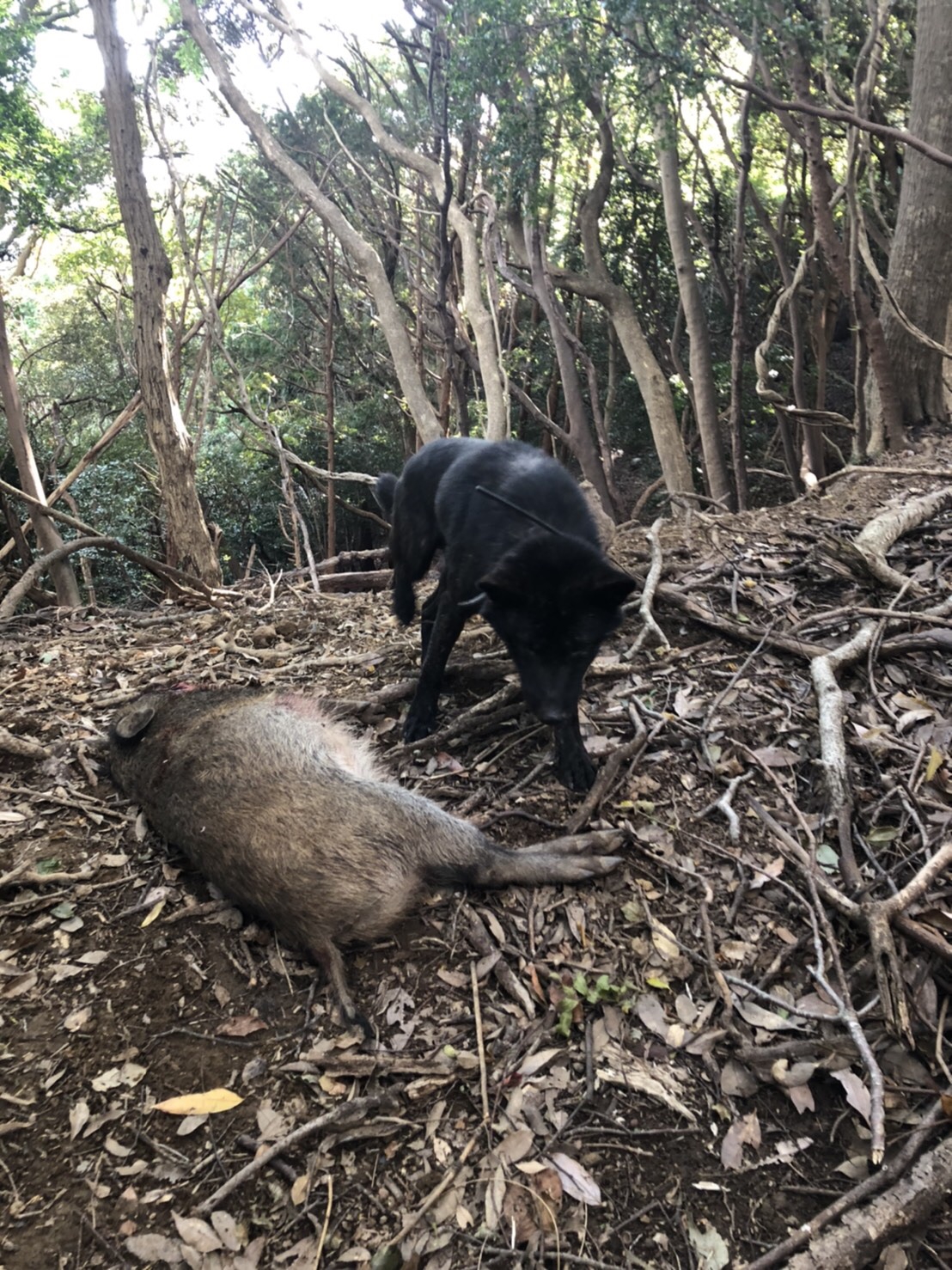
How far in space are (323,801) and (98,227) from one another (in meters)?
→ 13.3

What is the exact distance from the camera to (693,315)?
10250 millimetres

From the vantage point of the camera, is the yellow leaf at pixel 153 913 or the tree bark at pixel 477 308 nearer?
the yellow leaf at pixel 153 913

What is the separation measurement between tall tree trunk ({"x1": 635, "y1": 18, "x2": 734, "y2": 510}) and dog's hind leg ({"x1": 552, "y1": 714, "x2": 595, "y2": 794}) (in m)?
6.59

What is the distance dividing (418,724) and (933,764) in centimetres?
209

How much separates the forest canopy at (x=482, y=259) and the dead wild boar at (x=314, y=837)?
3658mm

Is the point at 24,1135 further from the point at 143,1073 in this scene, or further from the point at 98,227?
the point at 98,227

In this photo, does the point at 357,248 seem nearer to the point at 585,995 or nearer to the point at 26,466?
the point at 26,466

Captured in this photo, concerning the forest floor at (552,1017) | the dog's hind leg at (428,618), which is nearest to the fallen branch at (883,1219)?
the forest floor at (552,1017)

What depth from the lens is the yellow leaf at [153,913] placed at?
2699mm

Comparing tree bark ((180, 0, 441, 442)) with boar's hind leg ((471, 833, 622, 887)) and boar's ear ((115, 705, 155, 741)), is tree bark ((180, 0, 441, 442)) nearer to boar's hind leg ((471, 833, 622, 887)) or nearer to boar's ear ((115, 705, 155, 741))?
boar's ear ((115, 705, 155, 741))

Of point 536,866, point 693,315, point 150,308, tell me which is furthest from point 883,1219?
point 693,315

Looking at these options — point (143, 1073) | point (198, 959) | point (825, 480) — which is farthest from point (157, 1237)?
point (825, 480)

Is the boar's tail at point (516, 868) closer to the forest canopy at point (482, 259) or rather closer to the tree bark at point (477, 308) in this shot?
the forest canopy at point (482, 259)

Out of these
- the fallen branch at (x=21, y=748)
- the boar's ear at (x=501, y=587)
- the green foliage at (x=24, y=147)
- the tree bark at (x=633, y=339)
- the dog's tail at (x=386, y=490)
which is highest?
the green foliage at (x=24, y=147)
